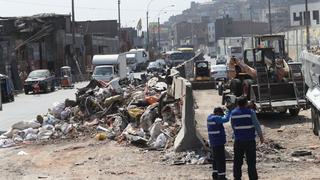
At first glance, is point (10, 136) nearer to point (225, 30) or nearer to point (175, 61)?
point (175, 61)

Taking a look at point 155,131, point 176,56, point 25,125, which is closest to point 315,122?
point 155,131

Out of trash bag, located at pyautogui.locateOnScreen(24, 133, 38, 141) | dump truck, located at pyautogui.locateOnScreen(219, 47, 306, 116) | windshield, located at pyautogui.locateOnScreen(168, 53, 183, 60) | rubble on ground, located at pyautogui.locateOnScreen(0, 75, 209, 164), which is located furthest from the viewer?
windshield, located at pyautogui.locateOnScreen(168, 53, 183, 60)

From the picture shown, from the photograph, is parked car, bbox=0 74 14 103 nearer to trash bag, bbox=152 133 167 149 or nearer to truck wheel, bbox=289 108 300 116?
truck wheel, bbox=289 108 300 116

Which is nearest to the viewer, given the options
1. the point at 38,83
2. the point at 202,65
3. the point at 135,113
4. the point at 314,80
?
the point at 314,80

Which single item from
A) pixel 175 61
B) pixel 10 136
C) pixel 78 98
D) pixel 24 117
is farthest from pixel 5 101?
pixel 175 61

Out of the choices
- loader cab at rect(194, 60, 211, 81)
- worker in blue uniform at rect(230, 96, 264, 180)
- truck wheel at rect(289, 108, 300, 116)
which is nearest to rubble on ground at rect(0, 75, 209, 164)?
worker in blue uniform at rect(230, 96, 264, 180)

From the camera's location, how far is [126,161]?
14922 millimetres

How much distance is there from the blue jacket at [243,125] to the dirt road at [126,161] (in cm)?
174

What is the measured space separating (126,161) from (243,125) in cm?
474

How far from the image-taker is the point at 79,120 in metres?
23.0

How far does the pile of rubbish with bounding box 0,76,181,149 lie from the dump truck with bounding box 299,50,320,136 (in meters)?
3.62


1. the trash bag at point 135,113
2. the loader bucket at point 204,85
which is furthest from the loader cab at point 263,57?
the loader bucket at point 204,85

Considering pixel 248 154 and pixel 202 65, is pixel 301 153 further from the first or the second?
pixel 202 65

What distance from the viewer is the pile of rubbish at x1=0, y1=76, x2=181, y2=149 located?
17312 mm
